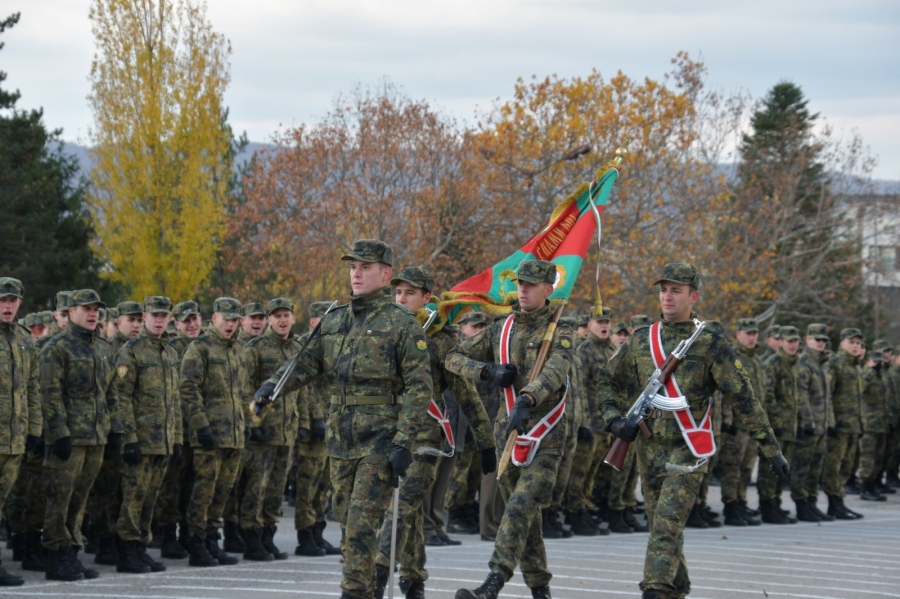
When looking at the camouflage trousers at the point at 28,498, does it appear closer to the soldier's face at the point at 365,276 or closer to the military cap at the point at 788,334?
the soldier's face at the point at 365,276

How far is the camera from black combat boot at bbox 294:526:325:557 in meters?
13.1

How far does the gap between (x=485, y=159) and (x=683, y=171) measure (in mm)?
6310

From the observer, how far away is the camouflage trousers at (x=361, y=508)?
7848 millimetres

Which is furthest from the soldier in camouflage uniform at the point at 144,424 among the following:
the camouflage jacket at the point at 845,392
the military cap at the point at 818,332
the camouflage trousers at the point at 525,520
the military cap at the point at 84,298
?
the camouflage jacket at the point at 845,392

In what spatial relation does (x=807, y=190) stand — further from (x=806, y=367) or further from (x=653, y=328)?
(x=653, y=328)

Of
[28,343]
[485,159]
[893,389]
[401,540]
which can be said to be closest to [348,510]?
[401,540]

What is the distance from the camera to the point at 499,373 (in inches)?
364

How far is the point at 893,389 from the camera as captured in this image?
22438mm

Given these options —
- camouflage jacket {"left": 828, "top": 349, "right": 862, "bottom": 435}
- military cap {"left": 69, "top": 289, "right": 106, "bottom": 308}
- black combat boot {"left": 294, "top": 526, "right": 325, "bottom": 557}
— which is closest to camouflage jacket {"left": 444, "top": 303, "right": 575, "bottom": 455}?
military cap {"left": 69, "top": 289, "right": 106, "bottom": 308}

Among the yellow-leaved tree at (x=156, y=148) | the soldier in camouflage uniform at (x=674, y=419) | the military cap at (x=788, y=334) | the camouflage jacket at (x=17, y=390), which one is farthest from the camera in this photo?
the yellow-leaved tree at (x=156, y=148)

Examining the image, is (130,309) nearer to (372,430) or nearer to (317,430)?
(317,430)

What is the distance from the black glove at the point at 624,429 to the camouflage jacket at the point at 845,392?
11.3 metres

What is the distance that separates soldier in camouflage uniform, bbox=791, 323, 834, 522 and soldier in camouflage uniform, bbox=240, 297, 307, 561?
8.55 meters

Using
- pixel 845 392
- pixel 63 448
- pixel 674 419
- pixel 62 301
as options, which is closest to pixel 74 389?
pixel 63 448
